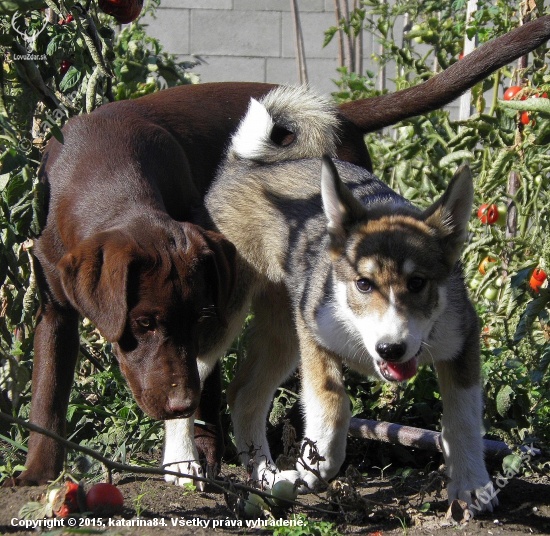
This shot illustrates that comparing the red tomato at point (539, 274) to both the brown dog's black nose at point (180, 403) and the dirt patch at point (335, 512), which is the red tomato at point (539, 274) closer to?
the dirt patch at point (335, 512)

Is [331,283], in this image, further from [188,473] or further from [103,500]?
[103,500]

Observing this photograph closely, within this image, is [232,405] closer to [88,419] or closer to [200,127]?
[88,419]

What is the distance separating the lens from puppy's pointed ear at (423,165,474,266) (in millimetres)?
3629

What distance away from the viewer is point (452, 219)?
145 inches

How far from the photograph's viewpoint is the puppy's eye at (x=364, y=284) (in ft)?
11.7

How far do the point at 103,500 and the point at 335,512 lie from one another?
0.85 m

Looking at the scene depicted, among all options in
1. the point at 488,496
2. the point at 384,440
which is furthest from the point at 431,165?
the point at 488,496

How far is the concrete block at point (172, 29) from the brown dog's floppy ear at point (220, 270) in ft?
20.1

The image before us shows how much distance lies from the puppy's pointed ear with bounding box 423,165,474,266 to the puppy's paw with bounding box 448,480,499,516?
973 millimetres

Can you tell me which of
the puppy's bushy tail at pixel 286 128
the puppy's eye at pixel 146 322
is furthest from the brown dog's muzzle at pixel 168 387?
the puppy's bushy tail at pixel 286 128

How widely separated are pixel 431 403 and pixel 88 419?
186cm

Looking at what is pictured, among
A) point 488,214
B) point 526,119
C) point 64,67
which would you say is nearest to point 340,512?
point 488,214

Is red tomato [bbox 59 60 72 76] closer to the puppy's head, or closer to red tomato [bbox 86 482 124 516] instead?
the puppy's head

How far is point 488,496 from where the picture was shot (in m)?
3.36
